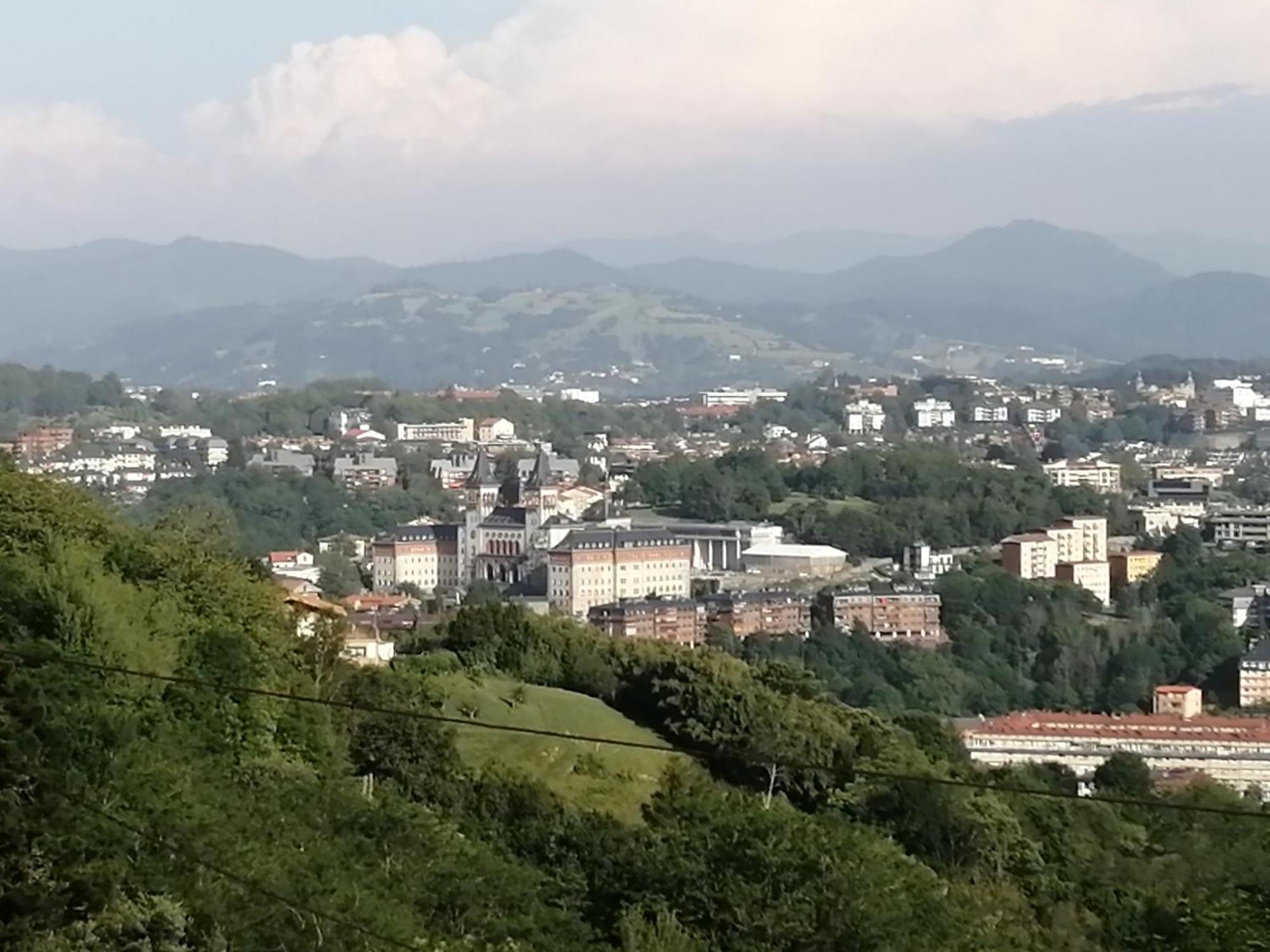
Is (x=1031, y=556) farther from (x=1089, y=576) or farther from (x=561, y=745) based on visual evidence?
(x=561, y=745)

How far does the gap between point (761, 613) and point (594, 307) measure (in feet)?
309

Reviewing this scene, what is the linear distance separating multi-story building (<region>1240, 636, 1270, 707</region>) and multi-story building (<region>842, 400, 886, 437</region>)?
40.3m

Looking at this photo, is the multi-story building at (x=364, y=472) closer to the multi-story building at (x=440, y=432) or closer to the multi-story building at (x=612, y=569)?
the multi-story building at (x=440, y=432)

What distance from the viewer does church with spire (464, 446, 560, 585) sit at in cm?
3788

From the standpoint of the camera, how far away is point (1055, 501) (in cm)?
4216

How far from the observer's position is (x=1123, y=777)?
667 inches

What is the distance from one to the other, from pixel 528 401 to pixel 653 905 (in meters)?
60.6

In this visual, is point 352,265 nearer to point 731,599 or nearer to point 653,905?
point 731,599

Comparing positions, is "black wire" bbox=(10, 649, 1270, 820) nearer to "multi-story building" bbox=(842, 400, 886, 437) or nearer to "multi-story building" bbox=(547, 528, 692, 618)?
"multi-story building" bbox=(547, 528, 692, 618)

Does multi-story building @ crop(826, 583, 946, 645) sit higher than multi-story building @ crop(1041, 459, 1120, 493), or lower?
lower

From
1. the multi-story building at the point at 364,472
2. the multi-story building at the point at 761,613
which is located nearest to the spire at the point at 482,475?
the multi-story building at the point at 364,472

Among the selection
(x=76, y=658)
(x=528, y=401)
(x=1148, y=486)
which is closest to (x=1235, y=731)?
(x=76, y=658)

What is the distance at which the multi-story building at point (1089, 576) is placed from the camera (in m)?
34.9

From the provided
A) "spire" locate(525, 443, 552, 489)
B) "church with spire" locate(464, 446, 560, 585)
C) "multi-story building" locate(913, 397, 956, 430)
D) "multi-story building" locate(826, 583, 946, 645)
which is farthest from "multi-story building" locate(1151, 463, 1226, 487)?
"multi-story building" locate(826, 583, 946, 645)
